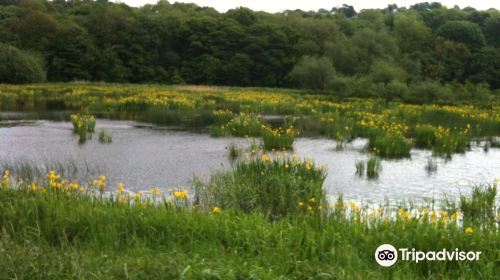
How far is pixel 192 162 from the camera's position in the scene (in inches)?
626

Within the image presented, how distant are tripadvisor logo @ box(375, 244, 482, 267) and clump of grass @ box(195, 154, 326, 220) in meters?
2.39

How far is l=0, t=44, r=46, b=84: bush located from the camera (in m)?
55.6

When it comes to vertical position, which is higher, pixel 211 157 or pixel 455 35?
pixel 455 35

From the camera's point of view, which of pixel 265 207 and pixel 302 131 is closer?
pixel 265 207

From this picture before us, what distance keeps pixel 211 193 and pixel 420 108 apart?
25638mm

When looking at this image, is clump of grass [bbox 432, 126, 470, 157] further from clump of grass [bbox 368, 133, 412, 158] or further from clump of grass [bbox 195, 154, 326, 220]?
clump of grass [bbox 195, 154, 326, 220]

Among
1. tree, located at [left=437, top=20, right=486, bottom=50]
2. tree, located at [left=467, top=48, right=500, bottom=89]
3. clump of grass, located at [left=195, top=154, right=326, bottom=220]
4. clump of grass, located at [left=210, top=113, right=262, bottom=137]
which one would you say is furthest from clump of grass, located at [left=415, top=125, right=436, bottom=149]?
tree, located at [left=437, top=20, right=486, bottom=50]

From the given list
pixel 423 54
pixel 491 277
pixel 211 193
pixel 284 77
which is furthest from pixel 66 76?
pixel 491 277

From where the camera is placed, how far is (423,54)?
3091 inches

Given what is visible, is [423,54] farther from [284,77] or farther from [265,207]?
[265,207]

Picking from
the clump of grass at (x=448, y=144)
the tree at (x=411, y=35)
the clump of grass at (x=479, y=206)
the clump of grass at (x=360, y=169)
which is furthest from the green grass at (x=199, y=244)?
the tree at (x=411, y=35)

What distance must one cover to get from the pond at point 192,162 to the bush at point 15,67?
1409 inches

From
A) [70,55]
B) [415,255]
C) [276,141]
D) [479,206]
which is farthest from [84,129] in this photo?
[70,55]

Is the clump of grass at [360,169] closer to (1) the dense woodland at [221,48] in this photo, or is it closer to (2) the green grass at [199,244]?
(2) the green grass at [199,244]
